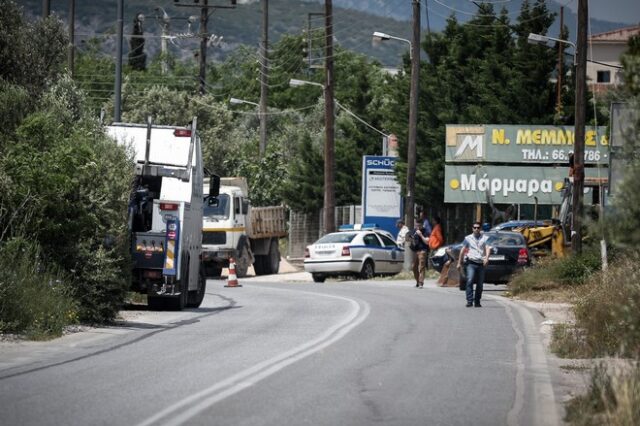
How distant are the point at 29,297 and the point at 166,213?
6170 millimetres

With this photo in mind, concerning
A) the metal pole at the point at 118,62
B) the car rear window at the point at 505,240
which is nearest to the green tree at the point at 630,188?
the metal pole at the point at 118,62

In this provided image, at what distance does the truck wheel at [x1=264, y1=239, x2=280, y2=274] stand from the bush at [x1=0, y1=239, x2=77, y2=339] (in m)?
27.5

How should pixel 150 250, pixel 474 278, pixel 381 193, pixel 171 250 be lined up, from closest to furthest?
pixel 171 250
pixel 150 250
pixel 474 278
pixel 381 193

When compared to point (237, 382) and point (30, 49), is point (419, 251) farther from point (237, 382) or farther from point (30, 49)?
point (237, 382)

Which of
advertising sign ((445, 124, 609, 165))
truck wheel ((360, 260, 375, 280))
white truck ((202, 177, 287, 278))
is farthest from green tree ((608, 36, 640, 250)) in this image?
advertising sign ((445, 124, 609, 165))

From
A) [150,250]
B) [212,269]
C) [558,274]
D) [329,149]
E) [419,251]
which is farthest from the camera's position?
[329,149]

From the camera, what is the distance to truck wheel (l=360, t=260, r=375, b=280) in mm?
43250

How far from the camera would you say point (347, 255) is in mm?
42406

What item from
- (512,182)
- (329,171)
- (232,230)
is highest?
(329,171)

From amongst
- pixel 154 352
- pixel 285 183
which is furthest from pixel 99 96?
pixel 154 352

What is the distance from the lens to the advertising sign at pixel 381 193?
175 feet

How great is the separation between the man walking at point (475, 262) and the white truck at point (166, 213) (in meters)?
5.27

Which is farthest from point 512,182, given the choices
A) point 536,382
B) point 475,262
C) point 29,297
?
point 536,382

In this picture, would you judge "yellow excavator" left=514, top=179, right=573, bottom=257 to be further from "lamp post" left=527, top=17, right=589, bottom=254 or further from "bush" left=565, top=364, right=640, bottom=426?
"bush" left=565, top=364, right=640, bottom=426
